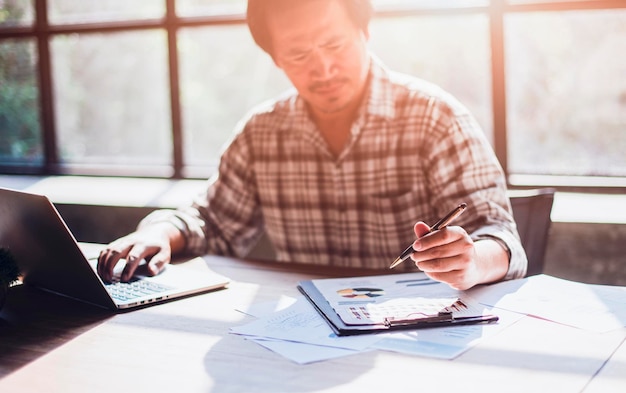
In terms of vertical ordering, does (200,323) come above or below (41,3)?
below

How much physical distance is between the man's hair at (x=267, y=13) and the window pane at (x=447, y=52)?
24.5 inches

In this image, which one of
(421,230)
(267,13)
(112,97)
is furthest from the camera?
(112,97)

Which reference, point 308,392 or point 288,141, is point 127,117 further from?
point 308,392

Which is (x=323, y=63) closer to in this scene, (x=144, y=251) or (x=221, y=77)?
(x=144, y=251)

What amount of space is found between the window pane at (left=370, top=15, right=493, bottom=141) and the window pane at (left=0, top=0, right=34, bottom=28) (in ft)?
5.27

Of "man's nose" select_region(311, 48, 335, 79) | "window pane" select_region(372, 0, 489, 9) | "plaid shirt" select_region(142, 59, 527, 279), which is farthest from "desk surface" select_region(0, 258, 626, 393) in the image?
"window pane" select_region(372, 0, 489, 9)

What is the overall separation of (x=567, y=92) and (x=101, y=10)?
76.8 inches

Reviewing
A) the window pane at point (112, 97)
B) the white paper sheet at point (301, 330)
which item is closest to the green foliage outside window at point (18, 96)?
the window pane at point (112, 97)

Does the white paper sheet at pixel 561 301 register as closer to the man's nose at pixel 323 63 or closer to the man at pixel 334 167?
the man at pixel 334 167

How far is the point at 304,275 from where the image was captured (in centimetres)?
172

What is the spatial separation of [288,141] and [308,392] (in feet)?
4.16

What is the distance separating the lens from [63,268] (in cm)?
148

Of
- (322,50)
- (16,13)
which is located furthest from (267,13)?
(16,13)

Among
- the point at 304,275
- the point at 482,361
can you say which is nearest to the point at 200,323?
the point at 304,275
